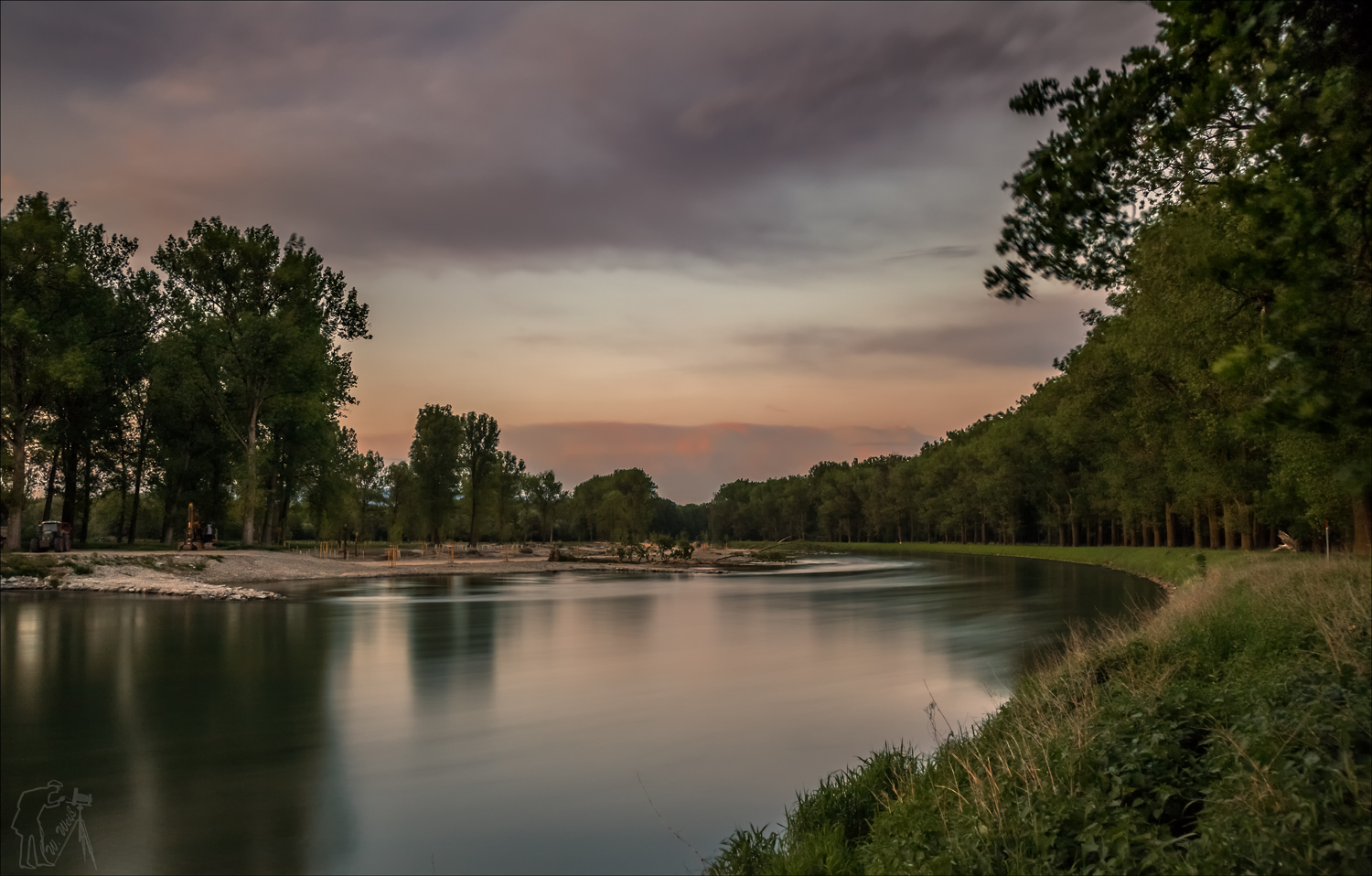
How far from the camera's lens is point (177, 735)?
12070 mm

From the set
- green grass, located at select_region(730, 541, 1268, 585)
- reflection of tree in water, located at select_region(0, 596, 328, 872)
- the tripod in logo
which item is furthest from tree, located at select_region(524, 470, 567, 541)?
the tripod in logo

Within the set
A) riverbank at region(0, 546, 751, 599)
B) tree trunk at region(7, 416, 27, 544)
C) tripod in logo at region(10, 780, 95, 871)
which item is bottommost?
tripod in logo at region(10, 780, 95, 871)

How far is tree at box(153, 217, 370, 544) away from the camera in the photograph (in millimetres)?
53250

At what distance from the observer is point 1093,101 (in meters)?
6.20

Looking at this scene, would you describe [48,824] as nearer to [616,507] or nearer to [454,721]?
[454,721]

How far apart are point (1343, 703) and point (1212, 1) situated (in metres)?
5.22

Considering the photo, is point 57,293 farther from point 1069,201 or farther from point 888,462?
point 888,462

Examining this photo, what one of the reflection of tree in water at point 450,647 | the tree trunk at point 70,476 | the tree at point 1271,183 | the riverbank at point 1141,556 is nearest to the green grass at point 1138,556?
the riverbank at point 1141,556

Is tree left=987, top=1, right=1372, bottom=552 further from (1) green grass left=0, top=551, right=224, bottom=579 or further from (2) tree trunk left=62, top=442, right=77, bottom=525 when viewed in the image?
(2) tree trunk left=62, top=442, right=77, bottom=525

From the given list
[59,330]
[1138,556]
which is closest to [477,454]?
[59,330]

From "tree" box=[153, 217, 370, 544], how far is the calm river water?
2692cm

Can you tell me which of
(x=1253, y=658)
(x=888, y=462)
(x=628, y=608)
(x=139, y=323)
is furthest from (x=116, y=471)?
(x=888, y=462)

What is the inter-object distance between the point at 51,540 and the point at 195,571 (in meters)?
10.3

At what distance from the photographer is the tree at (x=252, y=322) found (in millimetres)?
53250
